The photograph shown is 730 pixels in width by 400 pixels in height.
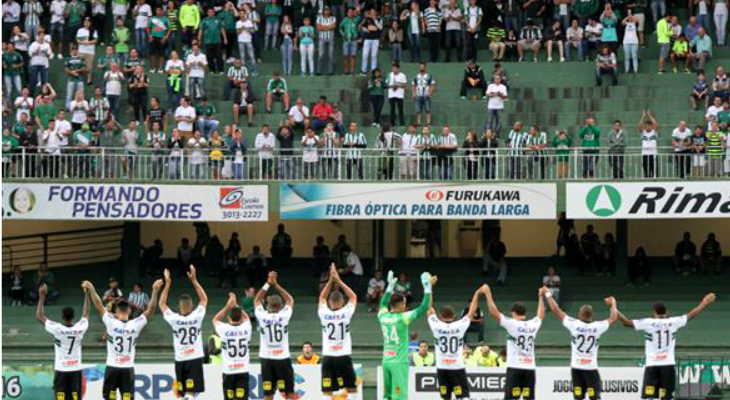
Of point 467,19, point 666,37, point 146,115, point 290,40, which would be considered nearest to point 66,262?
point 146,115

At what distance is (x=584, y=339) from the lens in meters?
28.2

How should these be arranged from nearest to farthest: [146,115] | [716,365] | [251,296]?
[716,365] → [251,296] → [146,115]

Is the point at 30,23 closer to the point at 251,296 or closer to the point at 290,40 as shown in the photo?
the point at 290,40

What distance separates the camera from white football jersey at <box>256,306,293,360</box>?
28.8 m

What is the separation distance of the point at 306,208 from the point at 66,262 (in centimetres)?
883

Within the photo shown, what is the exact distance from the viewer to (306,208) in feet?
134

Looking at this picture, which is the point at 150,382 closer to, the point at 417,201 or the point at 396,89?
the point at 417,201

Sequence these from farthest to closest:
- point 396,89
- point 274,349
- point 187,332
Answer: point 396,89
point 274,349
point 187,332

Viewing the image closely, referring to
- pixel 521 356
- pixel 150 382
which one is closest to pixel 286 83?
pixel 150 382

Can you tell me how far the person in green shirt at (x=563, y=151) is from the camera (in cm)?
4053

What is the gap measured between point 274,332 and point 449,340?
9.59 feet

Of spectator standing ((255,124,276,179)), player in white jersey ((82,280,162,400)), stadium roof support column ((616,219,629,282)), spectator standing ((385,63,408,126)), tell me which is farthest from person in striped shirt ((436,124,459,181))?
player in white jersey ((82,280,162,400))

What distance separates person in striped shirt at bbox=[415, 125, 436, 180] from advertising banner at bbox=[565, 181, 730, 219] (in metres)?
3.20

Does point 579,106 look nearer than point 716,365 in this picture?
No
